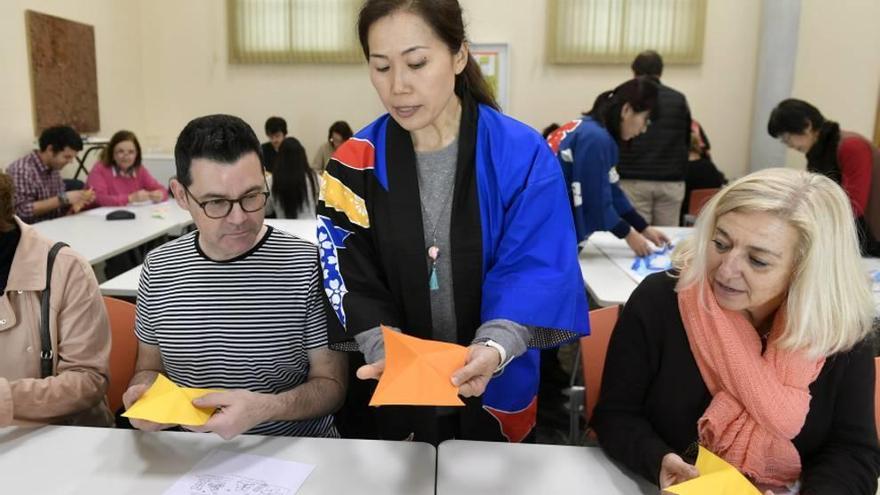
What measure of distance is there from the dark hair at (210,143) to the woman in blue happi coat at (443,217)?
24cm

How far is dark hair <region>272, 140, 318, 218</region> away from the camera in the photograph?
13.9ft

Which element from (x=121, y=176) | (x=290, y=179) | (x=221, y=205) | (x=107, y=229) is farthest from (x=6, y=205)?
(x=121, y=176)

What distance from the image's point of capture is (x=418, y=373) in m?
1.04

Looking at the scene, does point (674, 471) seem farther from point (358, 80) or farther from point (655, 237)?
point (358, 80)

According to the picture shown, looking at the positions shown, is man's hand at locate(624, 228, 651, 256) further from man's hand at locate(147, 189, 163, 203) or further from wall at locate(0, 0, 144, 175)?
wall at locate(0, 0, 144, 175)

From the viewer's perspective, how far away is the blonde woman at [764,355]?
4.05ft

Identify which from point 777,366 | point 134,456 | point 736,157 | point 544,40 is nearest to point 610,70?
point 544,40

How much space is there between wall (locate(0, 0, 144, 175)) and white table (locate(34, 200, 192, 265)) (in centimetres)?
151

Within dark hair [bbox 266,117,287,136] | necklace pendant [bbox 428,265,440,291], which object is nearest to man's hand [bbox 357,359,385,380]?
necklace pendant [bbox 428,265,440,291]

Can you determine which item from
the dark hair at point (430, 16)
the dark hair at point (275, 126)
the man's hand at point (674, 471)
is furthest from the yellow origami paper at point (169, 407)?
the dark hair at point (275, 126)

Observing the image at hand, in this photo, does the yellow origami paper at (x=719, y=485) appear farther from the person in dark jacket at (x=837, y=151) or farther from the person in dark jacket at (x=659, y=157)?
the person in dark jacket at (x=659, y=157)

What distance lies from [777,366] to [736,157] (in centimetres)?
637

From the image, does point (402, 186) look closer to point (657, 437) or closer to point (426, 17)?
point (426, 17)

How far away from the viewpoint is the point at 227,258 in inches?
60.2
